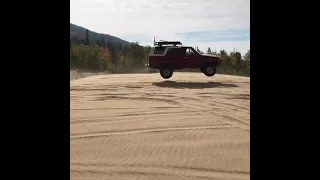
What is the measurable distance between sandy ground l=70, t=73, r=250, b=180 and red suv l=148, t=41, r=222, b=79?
24.5ft

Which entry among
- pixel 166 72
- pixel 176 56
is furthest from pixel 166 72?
pixel 176 56

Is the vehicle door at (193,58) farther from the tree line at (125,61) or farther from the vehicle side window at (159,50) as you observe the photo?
the tree line at (125,61)

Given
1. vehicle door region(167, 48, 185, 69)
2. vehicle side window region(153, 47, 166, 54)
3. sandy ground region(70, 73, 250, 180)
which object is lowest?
sandy ground region(70, 73, 250, 180)

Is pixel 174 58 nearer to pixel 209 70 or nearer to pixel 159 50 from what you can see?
pixel 159 50

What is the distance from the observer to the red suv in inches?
628

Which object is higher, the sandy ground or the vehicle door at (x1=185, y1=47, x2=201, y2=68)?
the vehicle door at (x1=185, y1=47, x2=201, y2=68)

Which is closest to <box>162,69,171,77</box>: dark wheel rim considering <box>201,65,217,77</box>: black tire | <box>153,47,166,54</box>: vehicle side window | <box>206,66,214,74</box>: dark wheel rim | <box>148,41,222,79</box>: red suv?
<box>148,41,222,79</box>: red suv

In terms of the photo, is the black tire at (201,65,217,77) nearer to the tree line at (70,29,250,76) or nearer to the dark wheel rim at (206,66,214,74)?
the dark wheel rim at (206,66,214,74)

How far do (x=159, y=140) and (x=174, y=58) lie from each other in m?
11.5

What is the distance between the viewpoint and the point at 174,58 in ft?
53.0
